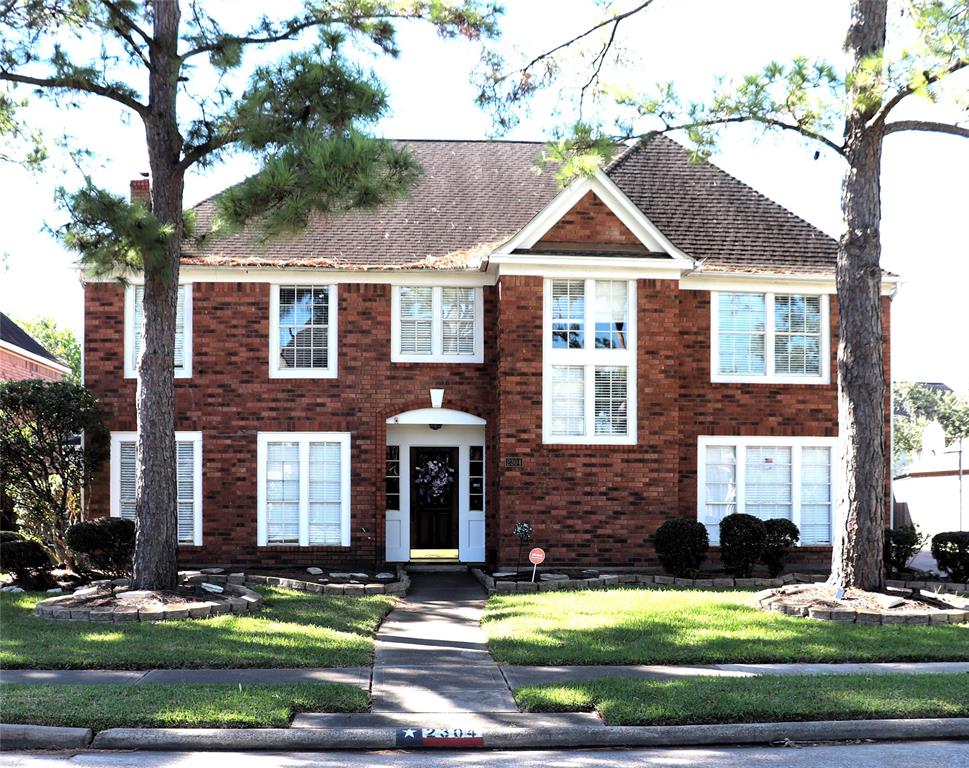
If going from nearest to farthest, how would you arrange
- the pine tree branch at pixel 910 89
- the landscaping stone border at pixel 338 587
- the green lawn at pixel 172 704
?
1. the green lawn at pixel 172 704
2. the pine tree branch at pixel 910 89
3. the landscaping stone border at pixel 338 587

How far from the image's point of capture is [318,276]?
18.0 meters

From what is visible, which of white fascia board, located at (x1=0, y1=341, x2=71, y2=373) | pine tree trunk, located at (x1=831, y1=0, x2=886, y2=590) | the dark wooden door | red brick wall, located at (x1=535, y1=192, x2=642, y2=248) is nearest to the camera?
pine tree trunk, located at (x1=831, y1=0, x2=886, y2=590)

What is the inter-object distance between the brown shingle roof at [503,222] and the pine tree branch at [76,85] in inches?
180

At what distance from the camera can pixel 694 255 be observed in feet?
60.6

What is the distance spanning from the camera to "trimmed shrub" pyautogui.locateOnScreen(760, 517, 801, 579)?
16453 millimetres

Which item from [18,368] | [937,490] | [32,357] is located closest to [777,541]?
[937,490]

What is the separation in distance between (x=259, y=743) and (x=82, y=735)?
125 cm

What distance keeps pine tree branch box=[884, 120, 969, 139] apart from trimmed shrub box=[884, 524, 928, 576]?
6932mm

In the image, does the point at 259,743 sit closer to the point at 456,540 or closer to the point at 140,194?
the point at 456,540

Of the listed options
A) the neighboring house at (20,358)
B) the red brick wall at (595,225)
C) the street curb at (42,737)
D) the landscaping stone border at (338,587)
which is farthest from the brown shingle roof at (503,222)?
the neighboring house at (20,358)

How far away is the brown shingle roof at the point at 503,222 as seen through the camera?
18.2m

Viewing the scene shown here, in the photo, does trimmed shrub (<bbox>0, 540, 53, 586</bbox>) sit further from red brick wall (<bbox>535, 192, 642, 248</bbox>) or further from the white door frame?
red brick wall (<bbox>535, 192, 642, 248</bbox>)

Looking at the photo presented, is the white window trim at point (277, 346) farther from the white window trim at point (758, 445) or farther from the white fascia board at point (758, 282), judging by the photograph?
the white window trim at point (758, 445)

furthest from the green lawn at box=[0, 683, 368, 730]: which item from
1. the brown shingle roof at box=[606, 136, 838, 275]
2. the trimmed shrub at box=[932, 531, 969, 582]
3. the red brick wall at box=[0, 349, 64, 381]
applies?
the red brick wall at box=[0, 349, 64, 381]
